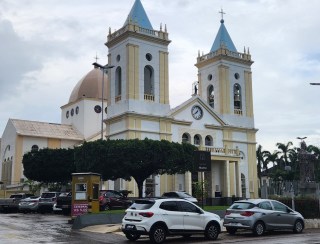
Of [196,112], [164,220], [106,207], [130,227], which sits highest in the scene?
[196,112]

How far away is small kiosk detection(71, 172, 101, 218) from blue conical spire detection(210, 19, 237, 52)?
35437mm

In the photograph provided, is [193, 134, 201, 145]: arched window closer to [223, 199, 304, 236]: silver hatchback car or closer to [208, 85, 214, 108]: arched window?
[208, 85, 214, 108]: arched window

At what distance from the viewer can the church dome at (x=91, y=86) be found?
6962 cm

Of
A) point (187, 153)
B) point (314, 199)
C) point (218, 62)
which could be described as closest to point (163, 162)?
point (187, 153)

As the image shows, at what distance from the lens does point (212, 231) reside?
18438 millimetres

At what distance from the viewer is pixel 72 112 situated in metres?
72.2

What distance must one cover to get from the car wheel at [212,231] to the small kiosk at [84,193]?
7.77 m

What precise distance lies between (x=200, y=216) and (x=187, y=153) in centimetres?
1957

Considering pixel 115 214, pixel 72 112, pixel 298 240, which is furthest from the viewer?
pixel 72 112

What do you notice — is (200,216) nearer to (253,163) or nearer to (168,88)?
(168,88)

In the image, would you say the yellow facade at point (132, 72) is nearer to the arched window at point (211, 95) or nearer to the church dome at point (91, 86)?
the arched window at point (211, 95)

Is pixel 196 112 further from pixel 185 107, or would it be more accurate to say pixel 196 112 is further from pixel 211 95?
pixel 211 95

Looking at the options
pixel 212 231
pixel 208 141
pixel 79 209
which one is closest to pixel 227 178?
pixel 208 141

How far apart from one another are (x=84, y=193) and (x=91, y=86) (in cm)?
4768
